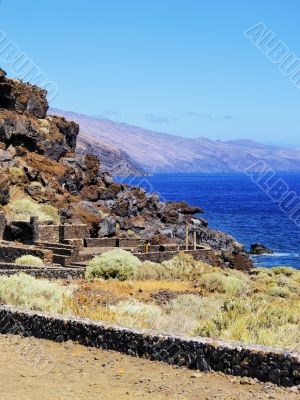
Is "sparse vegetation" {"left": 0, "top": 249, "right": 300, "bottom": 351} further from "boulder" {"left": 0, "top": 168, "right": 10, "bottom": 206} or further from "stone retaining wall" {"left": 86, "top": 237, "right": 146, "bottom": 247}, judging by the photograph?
"boulder" {"left": 0, "top": 168, "right": 10, "bottom": 206}

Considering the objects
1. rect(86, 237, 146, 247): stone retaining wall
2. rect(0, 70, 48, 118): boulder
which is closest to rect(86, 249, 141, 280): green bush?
rect(86, 237, 146, 247): stone retaining wall

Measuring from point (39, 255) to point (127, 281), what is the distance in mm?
5572

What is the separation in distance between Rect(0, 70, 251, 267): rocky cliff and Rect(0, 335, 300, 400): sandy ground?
3138cm

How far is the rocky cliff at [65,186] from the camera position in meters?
46.0

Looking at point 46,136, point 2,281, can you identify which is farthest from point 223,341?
point 46,136

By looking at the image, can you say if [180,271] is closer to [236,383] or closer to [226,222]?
[236,383]

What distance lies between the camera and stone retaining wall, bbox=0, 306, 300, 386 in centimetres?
895

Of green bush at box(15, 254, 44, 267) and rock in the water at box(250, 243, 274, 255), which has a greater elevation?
rock in the water at box(250, 243, 274, 255)

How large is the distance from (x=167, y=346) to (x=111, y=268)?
1251 cm

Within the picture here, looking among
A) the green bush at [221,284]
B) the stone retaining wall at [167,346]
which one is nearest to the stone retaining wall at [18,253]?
the green bush at [221,284]

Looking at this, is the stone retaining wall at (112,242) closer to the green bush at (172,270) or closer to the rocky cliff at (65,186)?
the green bush at (172,270)

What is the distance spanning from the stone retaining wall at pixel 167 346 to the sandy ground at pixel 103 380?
165 mm

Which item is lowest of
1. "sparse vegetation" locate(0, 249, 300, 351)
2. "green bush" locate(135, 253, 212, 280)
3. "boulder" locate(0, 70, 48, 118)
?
"sparse vegetation" locate(0, 249, 300, 351)

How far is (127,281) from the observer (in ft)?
71.3
